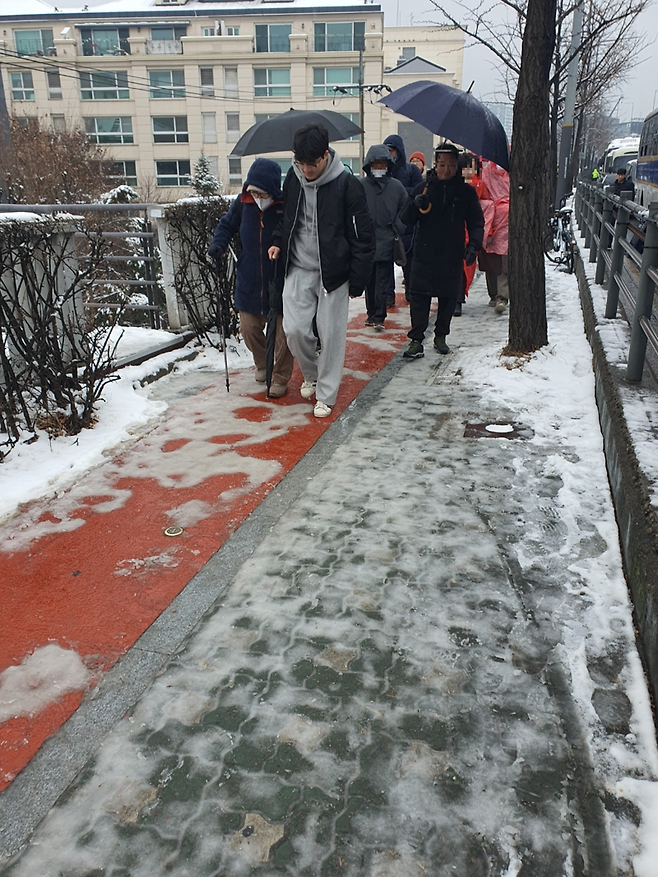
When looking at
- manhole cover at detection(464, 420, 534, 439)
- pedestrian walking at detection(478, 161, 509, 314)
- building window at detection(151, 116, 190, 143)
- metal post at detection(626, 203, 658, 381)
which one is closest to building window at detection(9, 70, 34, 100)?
building window at detection(151, 116, 190, 143)

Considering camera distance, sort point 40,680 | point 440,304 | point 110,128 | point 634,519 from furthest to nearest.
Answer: point 110,128 < point 440,304 < point 634,519 < point 40,680

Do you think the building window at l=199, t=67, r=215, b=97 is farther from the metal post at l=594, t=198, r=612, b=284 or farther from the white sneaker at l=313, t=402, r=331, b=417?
the white sneaker at l=313, t=402, r=331, b=417

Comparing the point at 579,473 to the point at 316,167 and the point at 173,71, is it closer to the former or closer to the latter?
the point at 316,167

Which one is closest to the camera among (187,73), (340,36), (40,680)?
(40,680)

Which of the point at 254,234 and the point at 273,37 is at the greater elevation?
the point at 273,37

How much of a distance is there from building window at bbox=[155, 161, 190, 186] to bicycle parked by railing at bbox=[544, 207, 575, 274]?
3748 centimetres

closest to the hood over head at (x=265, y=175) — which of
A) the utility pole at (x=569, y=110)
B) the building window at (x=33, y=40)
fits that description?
the utility pole at (x=569, y=110)

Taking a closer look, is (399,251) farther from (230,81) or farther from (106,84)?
(106,84)

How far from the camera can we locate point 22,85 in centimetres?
4822

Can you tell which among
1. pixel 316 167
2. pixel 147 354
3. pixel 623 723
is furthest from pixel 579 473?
pixel 147 354

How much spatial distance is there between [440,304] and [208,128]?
149ft

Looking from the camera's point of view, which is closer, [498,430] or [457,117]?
[498,430]

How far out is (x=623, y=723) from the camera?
2.18 metres

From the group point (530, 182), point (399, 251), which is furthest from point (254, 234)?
point (399, 251)
